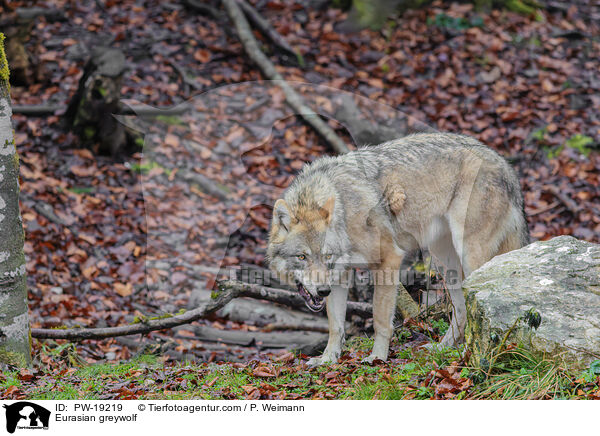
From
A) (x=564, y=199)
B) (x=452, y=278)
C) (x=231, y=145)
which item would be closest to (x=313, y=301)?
(x=452, y=278)

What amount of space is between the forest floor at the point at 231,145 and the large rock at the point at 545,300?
1.76ft

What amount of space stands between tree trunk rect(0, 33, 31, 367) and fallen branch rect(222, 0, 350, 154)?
5.87 metres

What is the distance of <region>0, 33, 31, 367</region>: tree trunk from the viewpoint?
17.2ft

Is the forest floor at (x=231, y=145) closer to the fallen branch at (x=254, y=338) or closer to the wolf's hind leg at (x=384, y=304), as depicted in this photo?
the fallen branch at (x=254, y=338)

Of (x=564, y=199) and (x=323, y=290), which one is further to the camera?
(x=564, y=199)

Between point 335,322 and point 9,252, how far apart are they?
3.18m

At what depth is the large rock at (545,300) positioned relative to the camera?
421 centimetres

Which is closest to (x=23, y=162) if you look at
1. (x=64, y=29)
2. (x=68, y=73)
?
(x=68, y=73)

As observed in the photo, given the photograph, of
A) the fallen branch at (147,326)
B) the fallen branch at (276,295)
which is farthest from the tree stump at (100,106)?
the fallen branch at (276,295)

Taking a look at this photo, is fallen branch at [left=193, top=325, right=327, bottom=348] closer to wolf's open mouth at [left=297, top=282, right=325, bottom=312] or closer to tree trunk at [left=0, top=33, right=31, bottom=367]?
wolf's open mouth at [left=297, top=282, right=325, bottom=312]

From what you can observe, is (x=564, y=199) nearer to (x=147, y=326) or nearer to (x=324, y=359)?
(x=324, y=359)

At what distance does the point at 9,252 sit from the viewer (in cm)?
532
